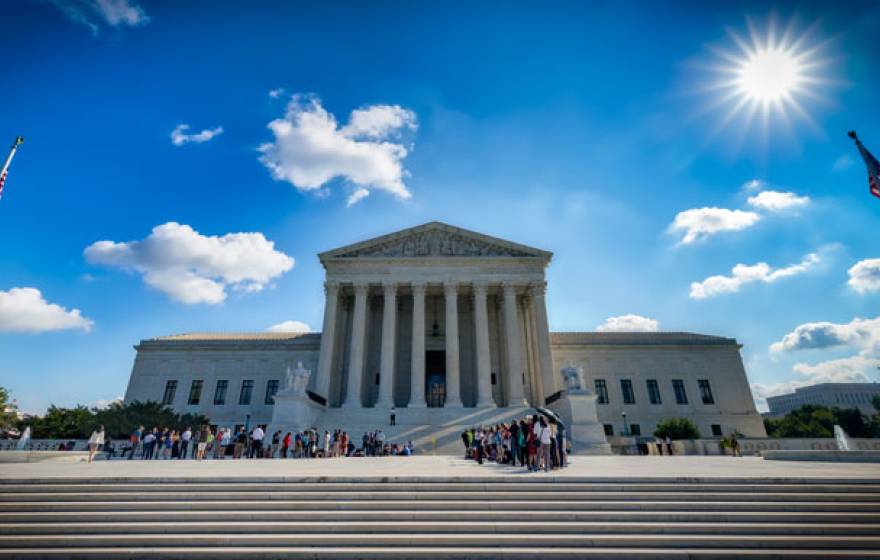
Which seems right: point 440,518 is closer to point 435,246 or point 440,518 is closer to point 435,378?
point 435,246

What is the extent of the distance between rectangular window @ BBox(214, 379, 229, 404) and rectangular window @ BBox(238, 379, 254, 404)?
1521 millimetres

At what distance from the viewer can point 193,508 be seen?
8695 millimetres

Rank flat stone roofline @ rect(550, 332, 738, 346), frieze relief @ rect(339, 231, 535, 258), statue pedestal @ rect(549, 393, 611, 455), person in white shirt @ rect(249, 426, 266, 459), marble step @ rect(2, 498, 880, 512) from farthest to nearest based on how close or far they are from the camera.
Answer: flat stone roofline @ rect(550, 332, 738, 346) < frieze relief @ rect(339, 231, 535, 258) < statue pedestal @ rect(549, 393, 611, 455) < person in white shirt @ rect(249, 426, 266, 459) < marble step @ rect(2, 498, 880, 512)

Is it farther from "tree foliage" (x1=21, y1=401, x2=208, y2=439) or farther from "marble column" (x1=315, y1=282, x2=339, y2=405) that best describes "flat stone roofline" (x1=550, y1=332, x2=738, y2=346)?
"tree foliage" (x1=21, y1=401, x2=208, y2=439)

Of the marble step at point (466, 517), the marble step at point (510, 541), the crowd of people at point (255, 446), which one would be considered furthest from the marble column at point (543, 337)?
the marble step at point (510, 541)

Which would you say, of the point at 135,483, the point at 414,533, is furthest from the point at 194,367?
the point at 414,533

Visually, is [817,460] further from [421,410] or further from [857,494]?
[421,410]

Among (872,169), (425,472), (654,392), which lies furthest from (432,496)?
(654,392)

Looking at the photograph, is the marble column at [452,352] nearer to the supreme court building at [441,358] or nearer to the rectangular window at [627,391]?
the supreme court building at [441,358]

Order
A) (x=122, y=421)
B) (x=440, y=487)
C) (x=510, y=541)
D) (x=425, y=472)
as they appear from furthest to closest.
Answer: (x=122, y=421)
(x=425, y=472)
(x=440, y=487)
(x=510, y=541)

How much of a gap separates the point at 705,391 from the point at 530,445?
36526 mm

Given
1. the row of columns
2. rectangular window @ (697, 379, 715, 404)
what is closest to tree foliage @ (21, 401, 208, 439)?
the row of columns

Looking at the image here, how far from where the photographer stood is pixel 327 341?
1352 inches

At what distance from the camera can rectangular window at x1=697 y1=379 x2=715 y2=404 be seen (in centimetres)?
4091
